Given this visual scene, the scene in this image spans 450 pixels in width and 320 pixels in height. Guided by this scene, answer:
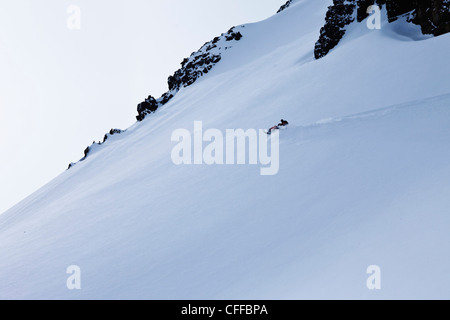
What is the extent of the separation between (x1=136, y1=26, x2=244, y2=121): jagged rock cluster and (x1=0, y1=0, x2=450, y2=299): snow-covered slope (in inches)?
968

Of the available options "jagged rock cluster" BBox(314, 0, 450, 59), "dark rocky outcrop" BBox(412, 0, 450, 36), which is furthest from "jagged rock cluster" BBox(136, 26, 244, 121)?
"dark rocky outcrop" BBox(412, 0, 450, 36)

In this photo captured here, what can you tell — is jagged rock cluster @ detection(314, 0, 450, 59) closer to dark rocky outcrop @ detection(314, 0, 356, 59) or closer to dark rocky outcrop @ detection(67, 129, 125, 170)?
dark rocky outcrop @ detection(314, 0, 356, 59)

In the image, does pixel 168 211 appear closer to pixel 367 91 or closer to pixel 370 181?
pixel 370 181

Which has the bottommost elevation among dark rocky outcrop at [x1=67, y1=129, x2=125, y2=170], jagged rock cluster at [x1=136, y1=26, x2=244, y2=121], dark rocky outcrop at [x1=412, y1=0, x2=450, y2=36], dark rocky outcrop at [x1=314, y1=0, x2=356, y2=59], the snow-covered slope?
the snow-covered slope

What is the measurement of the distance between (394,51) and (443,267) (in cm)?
1078

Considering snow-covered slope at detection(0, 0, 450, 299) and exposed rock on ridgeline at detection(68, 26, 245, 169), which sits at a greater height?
exposed rock on ridgeline at detection(68, 26, 245, 169)

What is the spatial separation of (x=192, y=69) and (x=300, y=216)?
3707 centimetres

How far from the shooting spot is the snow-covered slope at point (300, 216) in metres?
4.52

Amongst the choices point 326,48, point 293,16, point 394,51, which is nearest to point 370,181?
point 394,51

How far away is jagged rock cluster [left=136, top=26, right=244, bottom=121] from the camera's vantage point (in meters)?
35.8

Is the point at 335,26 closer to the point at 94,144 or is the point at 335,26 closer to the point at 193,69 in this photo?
the point at 94,144

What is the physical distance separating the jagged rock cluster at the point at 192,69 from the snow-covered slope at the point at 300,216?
2458 centimetres

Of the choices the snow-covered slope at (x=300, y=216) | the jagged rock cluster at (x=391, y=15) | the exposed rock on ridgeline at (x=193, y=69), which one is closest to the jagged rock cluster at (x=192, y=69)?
the exposed rock on ridgeline at (x=193, y=69)

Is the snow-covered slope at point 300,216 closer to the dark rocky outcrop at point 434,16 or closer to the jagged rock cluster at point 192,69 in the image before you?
the dark rocky outcrop at point 434,16
